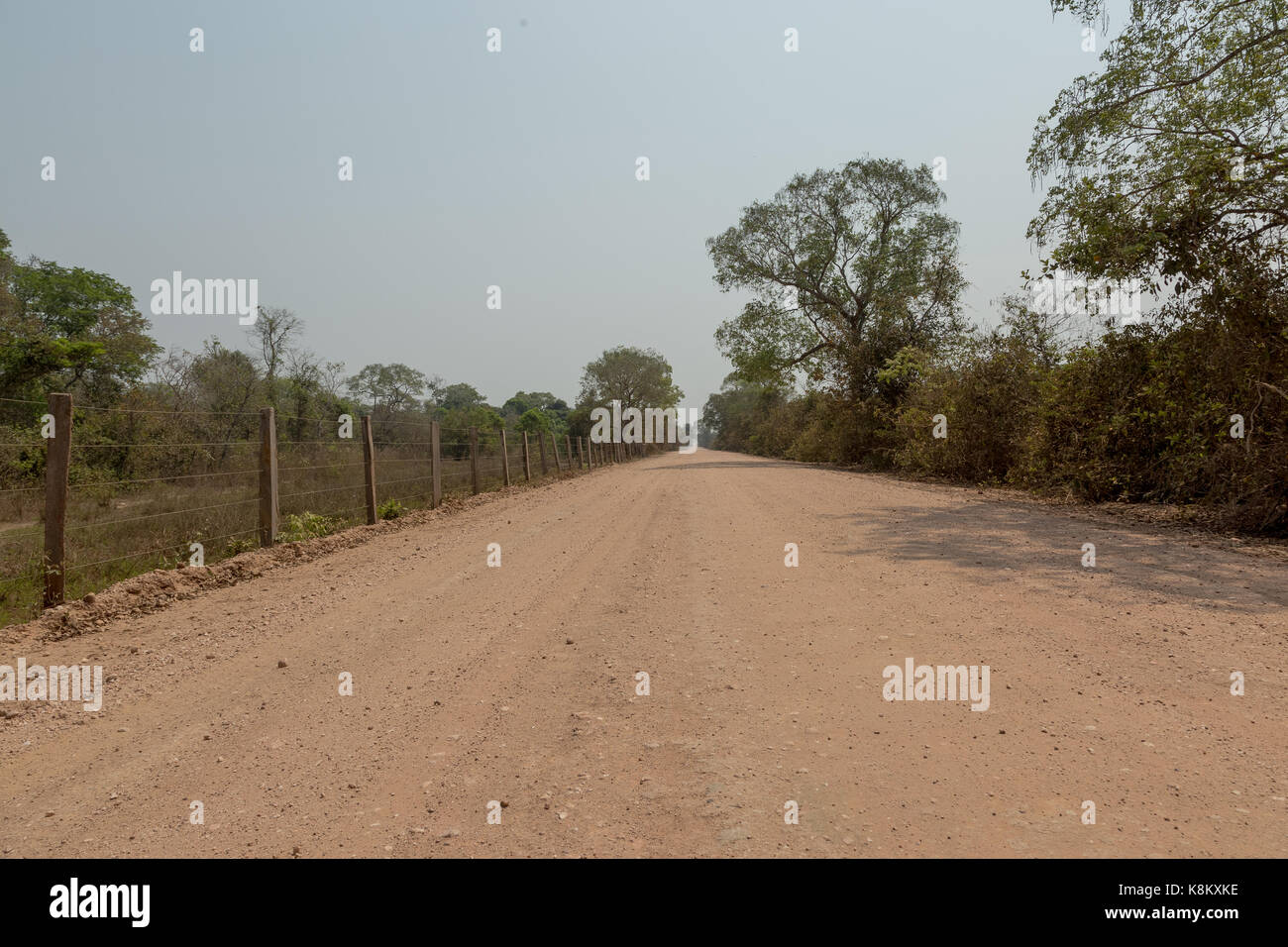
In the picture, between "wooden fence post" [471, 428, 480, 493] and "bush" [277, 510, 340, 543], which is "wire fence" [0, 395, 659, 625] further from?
"wooden fence post" [471, 428, 480, 493]

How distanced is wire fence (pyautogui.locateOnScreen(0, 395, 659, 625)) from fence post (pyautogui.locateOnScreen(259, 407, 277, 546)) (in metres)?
0.02

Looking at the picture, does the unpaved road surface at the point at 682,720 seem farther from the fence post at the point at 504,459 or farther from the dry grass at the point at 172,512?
the fence post at the point at 504,459

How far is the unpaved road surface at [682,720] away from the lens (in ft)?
7.70

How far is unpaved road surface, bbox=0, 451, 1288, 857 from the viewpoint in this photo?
2348 millimetres

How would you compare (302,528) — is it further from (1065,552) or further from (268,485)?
(1065,552)

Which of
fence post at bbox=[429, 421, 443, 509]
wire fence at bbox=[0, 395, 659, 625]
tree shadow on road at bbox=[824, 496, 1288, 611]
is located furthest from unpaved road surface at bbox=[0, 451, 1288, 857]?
fence post at bbox=[429, 421, 443, 509]

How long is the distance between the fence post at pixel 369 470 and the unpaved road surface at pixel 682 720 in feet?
14.5

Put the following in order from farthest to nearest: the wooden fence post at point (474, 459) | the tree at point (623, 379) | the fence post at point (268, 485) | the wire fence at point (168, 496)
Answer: the tree at point (623, 379), the wooden fence post at point (474, 459), the fence post at point (268, 485), the wire fence at point (168, 496)

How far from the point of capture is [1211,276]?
9.80 m

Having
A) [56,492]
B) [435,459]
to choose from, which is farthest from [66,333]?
[56,492]

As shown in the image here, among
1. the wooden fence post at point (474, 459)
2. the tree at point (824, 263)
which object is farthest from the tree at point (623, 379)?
the wooden fence post at point (474, 459)
